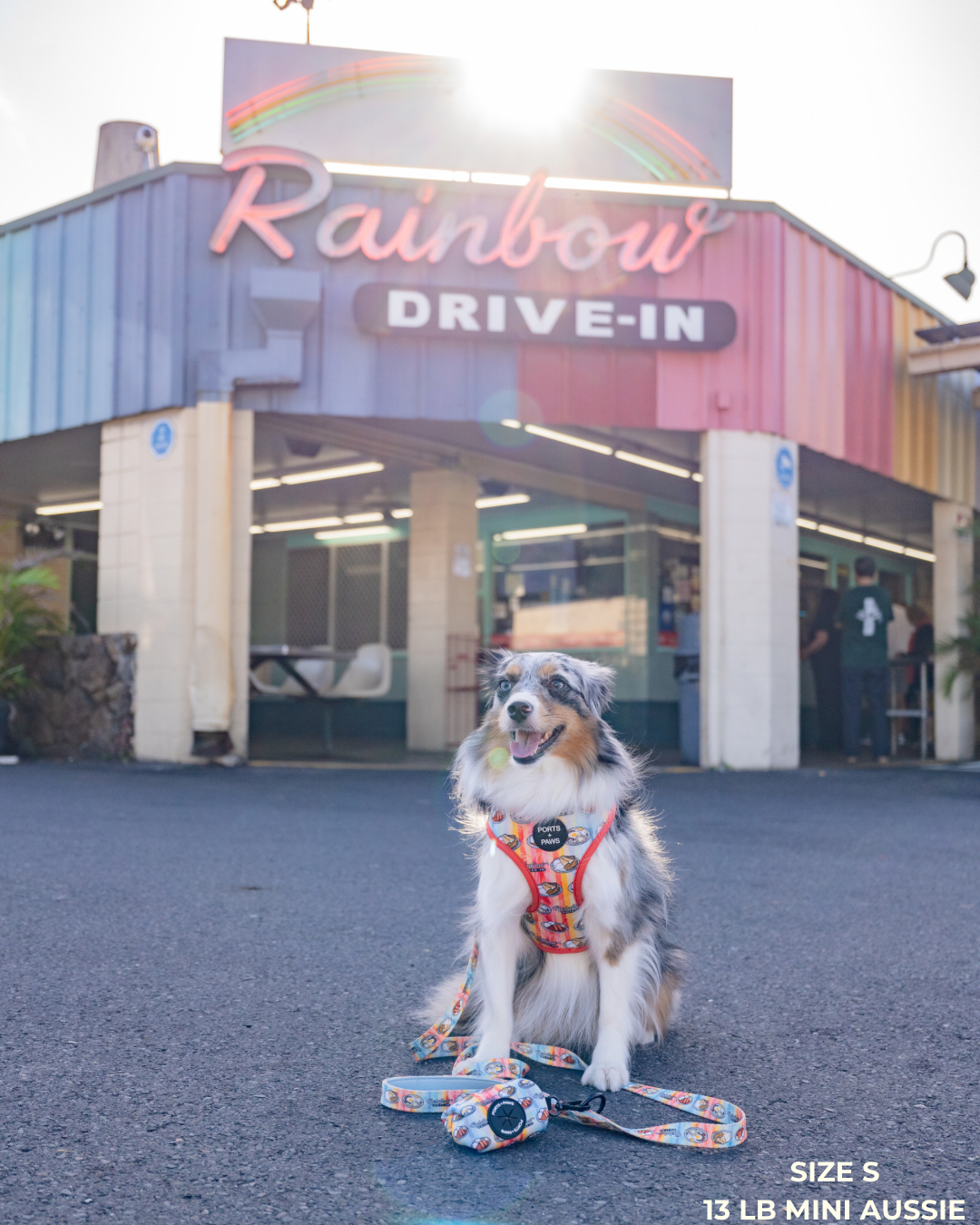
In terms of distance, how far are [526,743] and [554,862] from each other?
1.01ft

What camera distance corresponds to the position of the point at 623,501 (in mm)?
15914

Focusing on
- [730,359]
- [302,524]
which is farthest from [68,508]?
[730,359]

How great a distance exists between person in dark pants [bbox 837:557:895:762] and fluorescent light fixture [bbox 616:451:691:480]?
9.15 ft

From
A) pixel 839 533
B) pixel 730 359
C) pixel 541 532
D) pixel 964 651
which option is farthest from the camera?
pixel 839 533

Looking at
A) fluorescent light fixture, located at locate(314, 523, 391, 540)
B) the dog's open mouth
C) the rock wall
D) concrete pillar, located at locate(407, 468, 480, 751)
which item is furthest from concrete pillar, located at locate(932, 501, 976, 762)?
the dog's open mouth

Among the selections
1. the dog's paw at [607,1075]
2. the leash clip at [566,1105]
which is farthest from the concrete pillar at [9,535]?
the leash clip at [566,1105]

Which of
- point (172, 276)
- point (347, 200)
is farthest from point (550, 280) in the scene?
point (172, 276)

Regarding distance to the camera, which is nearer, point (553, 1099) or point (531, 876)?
point (553, 1099)

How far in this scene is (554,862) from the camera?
2.48m

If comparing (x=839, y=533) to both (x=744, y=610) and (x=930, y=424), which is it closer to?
(x=930, y=424)

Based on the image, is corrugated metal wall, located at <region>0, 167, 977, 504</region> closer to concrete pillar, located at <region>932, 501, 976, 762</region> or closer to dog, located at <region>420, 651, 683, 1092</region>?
concrete pillar, located at <region>932, 501, 976, 762</region>

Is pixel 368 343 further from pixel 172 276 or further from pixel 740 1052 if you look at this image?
pixel 740 1052

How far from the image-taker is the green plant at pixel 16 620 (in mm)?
10344

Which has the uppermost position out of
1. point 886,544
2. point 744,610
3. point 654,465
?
point 654,465
